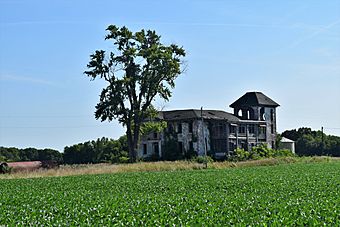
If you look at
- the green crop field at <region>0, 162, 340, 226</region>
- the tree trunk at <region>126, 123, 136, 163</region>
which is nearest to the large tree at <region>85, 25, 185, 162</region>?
the tree trunk at <region>126, 123, 136, 163</region>

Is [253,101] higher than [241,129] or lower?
higher

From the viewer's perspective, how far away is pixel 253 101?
275 feet

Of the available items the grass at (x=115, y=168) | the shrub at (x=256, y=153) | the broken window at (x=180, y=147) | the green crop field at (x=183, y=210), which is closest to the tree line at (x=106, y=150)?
the broken window at (x=180, y=147)

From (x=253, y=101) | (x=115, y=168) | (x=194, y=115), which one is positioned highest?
(x=253, y=101)

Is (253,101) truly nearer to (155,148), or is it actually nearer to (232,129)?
(232,129)

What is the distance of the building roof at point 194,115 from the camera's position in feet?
247

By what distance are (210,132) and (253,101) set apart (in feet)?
33.3

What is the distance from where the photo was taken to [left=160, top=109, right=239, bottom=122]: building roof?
247 ft

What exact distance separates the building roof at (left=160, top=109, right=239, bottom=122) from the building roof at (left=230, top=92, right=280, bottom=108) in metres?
4.46

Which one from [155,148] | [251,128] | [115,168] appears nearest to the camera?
[115,168]

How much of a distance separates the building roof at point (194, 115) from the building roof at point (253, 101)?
14.6 feet

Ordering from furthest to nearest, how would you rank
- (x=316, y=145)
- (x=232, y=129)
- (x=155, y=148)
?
(x=316, y=145), (x=232, y=129), (x=155, y=148)

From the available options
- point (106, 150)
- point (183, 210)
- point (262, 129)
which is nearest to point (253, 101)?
point (262, 129)

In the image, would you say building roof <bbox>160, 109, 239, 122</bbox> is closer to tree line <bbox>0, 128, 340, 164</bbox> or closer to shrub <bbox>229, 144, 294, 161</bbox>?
shrub <bbox>229, 144, 294, 161</bbox>
